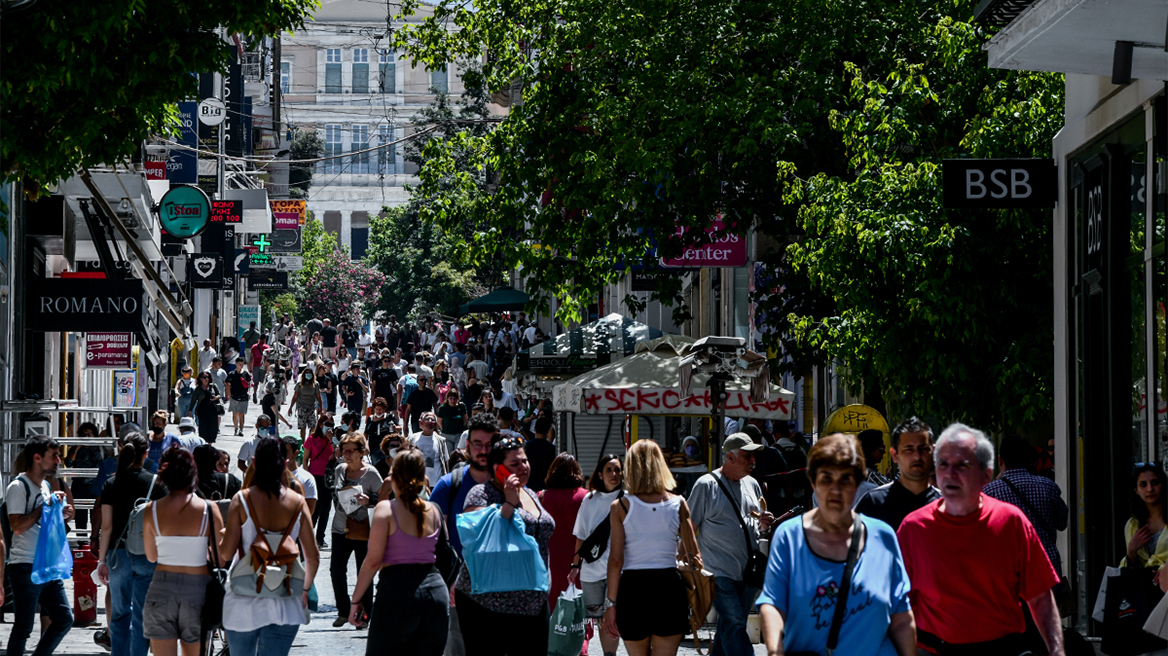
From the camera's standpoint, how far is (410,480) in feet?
26.8

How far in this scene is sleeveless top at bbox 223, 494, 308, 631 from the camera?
8.16 meters

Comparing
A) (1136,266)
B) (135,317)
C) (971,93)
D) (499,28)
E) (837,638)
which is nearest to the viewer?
(837,638)

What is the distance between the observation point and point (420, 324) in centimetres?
6819

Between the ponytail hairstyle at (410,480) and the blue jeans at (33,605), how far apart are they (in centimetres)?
342

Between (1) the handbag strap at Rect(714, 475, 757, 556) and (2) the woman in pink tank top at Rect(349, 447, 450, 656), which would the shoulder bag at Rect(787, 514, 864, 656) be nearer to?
(2) the woman in pink tank top at Rect(349, 447, 450, 656)

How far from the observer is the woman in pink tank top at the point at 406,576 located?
8.02 meters

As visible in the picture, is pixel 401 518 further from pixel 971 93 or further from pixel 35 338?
pixel 35 338

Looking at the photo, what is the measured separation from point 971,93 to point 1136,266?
4.95 meters

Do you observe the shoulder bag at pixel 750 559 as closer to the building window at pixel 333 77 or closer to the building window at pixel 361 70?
the building window at pixel 361 70

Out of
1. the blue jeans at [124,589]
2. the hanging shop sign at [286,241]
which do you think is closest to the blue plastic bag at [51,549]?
the blue jeans at [124,589]

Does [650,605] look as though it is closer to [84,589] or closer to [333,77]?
[84,589]

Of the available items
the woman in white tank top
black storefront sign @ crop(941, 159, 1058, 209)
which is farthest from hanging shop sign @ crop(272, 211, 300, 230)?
the woman in white tank top

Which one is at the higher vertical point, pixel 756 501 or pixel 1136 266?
pixel 1136 266

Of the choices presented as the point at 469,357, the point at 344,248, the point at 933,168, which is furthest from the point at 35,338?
the point at 344,248
